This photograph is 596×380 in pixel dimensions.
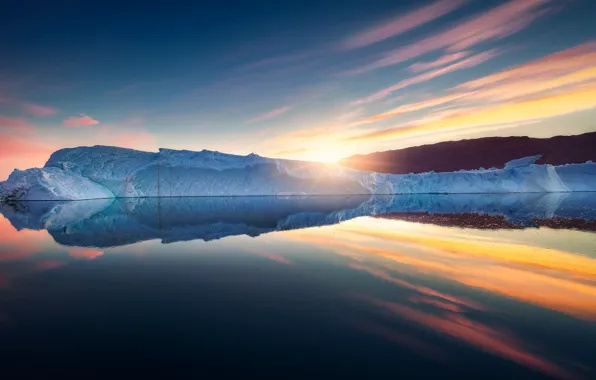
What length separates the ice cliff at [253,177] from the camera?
128ft

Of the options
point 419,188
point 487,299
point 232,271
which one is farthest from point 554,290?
point 419,188

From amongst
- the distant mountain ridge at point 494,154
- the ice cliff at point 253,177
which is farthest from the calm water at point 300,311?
the distant mountain ridge at point 494,154

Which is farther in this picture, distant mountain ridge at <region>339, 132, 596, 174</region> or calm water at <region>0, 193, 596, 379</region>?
distant mountain ridge at <region>339, 132, 596, 174</region>

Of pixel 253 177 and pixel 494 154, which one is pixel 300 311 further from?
pixel 494 154

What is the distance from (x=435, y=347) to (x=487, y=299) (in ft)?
5.86

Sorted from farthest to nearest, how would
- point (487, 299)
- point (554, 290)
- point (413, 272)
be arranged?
point (413, 272), point (554, 290), point (487, 299)

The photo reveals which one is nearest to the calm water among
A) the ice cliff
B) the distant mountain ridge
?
the ice cliff

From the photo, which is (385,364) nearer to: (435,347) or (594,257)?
(435,347)

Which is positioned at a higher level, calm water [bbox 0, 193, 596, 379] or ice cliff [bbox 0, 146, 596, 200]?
ice cliff [bbox 0, 146, 596, 200]

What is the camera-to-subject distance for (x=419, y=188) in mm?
42312

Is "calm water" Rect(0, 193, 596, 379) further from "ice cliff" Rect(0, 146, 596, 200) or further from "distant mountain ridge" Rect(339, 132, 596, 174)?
"distant mountain ridge" Rect(339, 132, 596, 174)

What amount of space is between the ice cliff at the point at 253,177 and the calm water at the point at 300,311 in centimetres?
3219

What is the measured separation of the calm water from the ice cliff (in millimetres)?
32194

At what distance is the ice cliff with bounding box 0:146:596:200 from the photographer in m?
38.9
